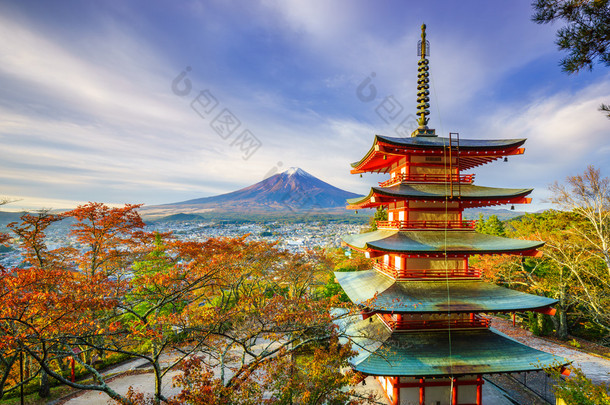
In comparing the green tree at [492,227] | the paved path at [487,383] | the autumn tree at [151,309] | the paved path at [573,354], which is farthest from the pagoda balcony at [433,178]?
the green tree at [492,227]

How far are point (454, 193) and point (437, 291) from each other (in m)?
3.44

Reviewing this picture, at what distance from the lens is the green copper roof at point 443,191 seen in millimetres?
8984

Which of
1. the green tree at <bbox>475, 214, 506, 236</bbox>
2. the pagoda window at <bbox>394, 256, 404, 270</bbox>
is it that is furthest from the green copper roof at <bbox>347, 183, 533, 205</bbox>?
the green tree at <bbox>475, 214, 506, 236</bbox>

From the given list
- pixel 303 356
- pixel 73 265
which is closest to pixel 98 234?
pixel 73 265

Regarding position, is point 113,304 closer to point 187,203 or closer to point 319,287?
point 319,287

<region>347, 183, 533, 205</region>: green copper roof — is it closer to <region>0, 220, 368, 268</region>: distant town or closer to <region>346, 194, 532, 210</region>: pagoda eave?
<region>346, 194, 532, 210</region>: pagoda eave

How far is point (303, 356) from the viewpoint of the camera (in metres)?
14.6

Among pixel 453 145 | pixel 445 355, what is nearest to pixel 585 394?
pixel 445 355

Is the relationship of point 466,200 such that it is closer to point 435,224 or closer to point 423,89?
point 435,224

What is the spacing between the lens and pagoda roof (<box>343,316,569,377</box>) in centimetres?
781

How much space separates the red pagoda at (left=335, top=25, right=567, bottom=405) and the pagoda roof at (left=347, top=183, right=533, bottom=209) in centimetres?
4

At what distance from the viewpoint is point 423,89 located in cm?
1105

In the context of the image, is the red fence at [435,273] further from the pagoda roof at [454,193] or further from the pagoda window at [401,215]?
the pagoda roof at [454,193]

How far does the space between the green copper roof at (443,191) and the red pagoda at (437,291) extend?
0.12 ft
